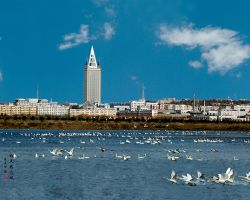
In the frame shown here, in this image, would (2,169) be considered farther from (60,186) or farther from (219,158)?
(219,158)

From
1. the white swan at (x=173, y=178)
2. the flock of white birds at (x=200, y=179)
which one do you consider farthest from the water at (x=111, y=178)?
the white swan at (x=173, y=178)

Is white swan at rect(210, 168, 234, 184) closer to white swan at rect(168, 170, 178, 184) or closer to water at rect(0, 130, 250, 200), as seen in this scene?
water at rect(0, 130, 250, 200)

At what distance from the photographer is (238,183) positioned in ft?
174

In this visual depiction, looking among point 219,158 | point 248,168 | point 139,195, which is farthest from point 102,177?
point 219,158

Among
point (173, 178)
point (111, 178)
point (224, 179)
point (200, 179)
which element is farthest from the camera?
point (111, 178)

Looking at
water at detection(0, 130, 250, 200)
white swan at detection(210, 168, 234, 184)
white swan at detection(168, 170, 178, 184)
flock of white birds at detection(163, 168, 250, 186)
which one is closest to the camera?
water at detection(0, 130, 250, 200)

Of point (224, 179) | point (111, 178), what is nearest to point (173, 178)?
point (224, 179)

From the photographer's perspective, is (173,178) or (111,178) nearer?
(173,178)

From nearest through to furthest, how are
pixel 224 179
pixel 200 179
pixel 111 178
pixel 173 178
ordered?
pixel 224 179 → pixel 200 179 → pixel 173 178 → pixel 111 178

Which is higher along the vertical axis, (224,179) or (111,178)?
(224,179)

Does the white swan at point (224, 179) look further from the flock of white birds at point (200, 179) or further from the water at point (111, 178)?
the water at point (111, 178)

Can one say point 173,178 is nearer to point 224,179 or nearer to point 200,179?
point 200,179

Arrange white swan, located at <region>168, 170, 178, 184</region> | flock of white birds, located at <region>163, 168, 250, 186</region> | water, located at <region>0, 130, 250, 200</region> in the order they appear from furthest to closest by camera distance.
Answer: white swan, located at <region>168, 170, 178, 184</region> < flock of white birds, located at <region>163, 168, 250, 186</region> < water, located at <region>0, 130, 250, 200</region>

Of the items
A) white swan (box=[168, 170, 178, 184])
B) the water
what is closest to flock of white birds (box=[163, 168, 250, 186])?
white swan (box=[168, 170, 178, 184])
